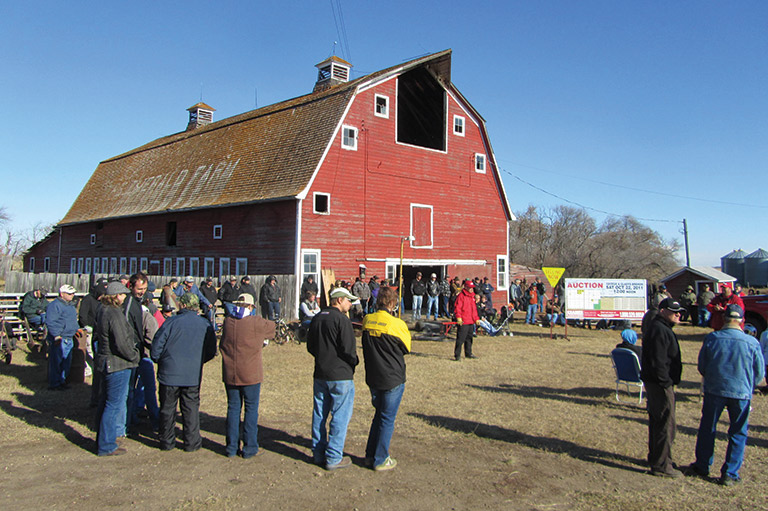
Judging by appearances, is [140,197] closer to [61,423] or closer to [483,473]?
[61,423]

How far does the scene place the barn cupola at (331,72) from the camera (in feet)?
86.7

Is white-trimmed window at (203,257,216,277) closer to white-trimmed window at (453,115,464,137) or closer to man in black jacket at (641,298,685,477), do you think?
white-trimmed window at (453,115,464,137)

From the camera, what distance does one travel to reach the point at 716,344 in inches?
222

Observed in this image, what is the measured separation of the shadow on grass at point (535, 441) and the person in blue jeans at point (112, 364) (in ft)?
12.7

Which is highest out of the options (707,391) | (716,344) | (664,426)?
(716,344)

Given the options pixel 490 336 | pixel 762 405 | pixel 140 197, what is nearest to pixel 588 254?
pixel 490 336

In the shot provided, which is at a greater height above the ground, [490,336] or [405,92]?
[405,92]

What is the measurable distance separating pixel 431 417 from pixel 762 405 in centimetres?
542

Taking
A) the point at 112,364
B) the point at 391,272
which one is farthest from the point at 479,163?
the point at 112,364

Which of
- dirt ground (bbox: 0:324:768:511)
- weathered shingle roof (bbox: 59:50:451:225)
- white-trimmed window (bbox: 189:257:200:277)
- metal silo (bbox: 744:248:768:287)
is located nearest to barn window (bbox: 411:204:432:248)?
weathered shingle roof (bbox: 59:50:451:225)

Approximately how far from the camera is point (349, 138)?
20703mm


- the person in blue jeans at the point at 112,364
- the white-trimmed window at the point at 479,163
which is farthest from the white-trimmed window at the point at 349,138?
the person in blue jeans at the point at 112,364

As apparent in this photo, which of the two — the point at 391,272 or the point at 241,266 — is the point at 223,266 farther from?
the point at 391,272

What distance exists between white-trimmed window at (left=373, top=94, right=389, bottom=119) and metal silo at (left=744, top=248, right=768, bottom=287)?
170 ft
